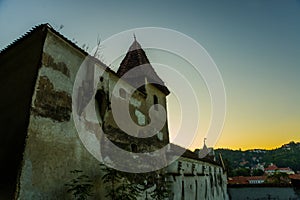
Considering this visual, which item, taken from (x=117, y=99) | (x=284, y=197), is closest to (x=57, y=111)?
(x=117, y=99)

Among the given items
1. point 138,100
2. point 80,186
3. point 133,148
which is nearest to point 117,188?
point 80,186

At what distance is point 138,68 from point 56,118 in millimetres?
6716

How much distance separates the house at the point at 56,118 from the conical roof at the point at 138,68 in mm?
1588

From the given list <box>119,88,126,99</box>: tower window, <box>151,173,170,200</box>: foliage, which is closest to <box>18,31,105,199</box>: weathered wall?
<box>119,88,126,99</box>: tower window

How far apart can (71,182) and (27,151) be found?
160cm

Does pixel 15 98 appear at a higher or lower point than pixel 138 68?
lower

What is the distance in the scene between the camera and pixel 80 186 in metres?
6.09

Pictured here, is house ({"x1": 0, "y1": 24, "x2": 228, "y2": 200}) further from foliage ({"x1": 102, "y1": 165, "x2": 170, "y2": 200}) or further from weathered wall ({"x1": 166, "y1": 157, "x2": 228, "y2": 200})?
weathered wall ({"x1": 166, "y1": 157, "x2": 228, "y2": 200})

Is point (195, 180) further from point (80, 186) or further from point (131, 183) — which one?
point (80, 186)

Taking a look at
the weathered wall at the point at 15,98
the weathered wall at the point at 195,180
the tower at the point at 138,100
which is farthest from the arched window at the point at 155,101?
the weathered wall at the point at 15,98

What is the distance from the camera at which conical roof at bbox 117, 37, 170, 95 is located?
1180 cm

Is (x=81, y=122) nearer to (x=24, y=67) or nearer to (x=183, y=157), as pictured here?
(x=24, y=67)

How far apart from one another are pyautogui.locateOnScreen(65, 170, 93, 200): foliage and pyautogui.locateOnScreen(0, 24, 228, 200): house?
0.16 m

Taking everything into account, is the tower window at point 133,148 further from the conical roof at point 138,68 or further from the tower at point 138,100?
the conical roof at point 138,68
